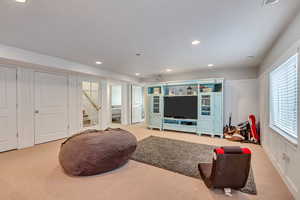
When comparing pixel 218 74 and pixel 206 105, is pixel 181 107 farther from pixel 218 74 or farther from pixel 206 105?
pixel 218 74

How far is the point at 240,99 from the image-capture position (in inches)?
199

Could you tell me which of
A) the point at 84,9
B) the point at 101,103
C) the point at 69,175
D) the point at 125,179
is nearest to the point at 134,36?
the point at 84,9

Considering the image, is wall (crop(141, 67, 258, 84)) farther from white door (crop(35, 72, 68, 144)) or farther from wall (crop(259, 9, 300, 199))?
white door (crop(35, 72, 68, 144))

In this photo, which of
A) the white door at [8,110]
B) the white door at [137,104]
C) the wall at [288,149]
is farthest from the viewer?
the white door at [137,104]

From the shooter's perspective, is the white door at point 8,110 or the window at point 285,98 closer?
the window at point 285,98

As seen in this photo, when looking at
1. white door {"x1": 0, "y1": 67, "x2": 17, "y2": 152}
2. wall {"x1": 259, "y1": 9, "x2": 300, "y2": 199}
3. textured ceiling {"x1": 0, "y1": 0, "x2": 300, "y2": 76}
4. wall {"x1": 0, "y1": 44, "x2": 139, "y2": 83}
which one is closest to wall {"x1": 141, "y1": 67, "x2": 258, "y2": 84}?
textured ceiling {"x1": 0, "y1": 0, "x2": 300, "y2": 76}

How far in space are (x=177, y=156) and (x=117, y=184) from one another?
60.7 inches

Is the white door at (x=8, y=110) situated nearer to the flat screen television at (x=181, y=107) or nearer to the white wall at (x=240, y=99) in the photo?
the flat screen television at (x=181, y=107)

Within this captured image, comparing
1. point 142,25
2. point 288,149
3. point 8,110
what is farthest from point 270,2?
point 8,110

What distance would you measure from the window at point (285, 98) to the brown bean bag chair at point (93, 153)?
2.73m

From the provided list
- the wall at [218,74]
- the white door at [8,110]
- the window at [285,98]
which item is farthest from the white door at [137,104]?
the window at [285,98]

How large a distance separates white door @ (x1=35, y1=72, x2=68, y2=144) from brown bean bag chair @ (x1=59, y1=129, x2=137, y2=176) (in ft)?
7.52

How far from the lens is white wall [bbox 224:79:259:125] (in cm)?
489

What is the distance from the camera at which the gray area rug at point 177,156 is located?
2557mm
